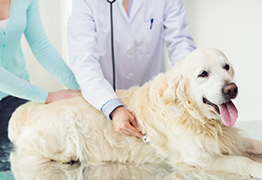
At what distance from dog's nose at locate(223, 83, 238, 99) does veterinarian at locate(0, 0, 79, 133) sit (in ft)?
3.18

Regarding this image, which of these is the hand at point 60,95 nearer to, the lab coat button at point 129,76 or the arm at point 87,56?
the arm at point 87,56

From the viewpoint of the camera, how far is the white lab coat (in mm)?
1625

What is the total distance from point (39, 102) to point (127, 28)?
77 cm

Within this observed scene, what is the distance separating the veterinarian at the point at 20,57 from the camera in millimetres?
1570

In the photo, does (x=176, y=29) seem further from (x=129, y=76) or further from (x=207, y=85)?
(x=207, y=85)

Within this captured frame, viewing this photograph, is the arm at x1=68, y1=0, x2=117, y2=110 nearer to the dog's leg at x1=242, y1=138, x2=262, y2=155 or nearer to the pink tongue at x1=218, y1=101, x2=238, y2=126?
the pink tongue at x1=218, y1=101, x2=238, y2=126

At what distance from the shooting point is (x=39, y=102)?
5.48 feet

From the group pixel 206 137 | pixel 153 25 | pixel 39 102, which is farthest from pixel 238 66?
pixel 39 102

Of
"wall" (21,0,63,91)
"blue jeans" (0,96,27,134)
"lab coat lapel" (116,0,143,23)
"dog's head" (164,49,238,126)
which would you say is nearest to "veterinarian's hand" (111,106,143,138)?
"dog's head" (164,49,238,126)

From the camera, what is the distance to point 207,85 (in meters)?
1.19

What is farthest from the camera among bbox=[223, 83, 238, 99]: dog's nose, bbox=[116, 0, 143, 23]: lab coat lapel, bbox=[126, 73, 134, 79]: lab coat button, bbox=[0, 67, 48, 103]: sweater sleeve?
bbox=[126, 73, 134, 79]: lab coat button

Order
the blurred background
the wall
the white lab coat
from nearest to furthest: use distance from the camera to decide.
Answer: the white lab coat, the blurred background, the wall

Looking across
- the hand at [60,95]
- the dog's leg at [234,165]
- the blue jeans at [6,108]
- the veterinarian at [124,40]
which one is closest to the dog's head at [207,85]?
the dog's leg at [234,165]

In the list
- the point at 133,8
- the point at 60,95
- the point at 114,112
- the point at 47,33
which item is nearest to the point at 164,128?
the point at 114,112
